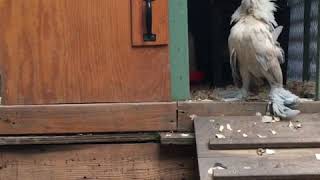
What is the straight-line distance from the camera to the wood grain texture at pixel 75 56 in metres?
2.58

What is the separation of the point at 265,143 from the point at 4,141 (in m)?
1.16

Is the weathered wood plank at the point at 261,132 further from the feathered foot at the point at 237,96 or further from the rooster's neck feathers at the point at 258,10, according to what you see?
A: the rooster's neck feathers at the point at 258,10

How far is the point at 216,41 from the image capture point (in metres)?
3.46

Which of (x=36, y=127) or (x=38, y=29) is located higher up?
(x=38, y=29)

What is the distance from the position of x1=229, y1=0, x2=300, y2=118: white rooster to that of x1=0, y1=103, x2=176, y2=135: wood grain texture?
0.39 m

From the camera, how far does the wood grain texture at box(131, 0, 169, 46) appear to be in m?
2.58

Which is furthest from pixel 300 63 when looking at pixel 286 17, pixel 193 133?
pixel 193 133

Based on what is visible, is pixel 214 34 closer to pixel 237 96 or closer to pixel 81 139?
pixel 237 96

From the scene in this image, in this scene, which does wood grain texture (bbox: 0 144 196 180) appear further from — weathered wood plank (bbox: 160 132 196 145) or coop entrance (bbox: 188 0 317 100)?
coop entrance (bbox: 188 0 317 100)

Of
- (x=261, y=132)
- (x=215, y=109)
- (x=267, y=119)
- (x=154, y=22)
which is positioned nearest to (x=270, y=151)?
(x=261, y=132)

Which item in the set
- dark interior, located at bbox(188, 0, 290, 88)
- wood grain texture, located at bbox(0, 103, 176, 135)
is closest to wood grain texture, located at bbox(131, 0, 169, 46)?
wood grain texture, located at bbox(0, 103, 176, 135)

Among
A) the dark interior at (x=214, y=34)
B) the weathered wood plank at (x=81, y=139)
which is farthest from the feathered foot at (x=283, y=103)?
the dark interior at (x=214, y=34)

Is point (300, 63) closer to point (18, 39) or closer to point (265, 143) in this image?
point (265, 143)

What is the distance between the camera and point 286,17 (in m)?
3.51
